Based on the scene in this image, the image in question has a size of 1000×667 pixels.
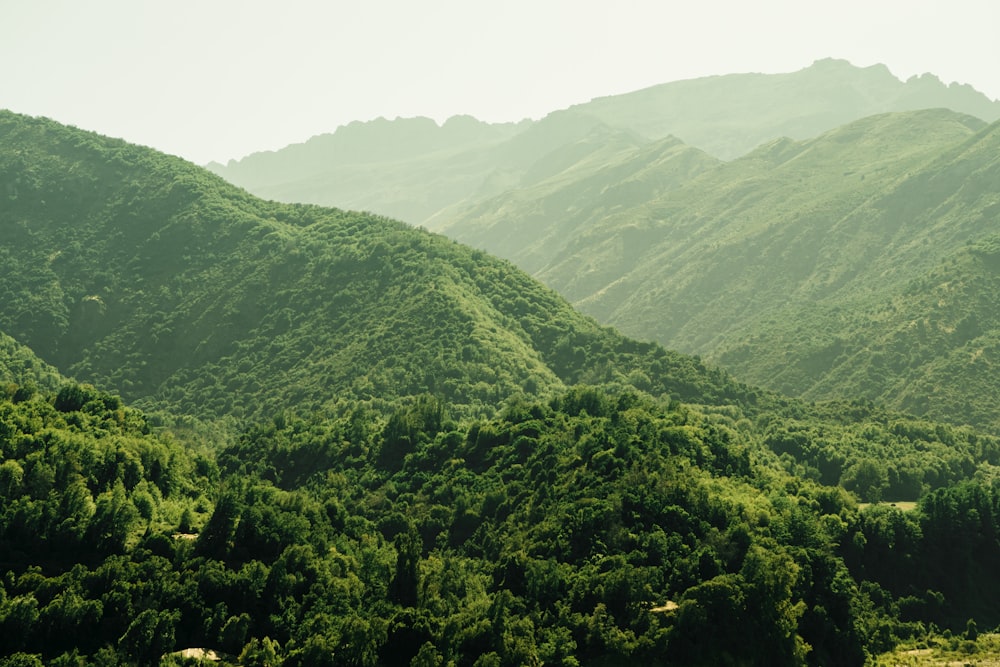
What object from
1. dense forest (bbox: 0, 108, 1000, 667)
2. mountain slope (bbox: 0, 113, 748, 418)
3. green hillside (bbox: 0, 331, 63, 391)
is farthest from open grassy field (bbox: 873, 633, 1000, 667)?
green hillside (bbox: 0, 331, 63, 391)

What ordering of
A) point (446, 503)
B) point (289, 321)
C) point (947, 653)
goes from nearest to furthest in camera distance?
point (947, 653) → point (446, 503) → point (289, 321)

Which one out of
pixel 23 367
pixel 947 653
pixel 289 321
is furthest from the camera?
pixel 289 321

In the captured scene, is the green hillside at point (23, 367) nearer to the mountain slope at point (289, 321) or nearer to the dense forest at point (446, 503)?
the dense forest at point (446, 503)

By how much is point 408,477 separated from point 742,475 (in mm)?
35191

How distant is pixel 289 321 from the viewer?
17350 cm

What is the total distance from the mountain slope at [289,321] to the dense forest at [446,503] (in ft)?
2.12

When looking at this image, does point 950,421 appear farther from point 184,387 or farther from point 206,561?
point 206,561

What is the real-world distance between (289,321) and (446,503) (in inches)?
2931

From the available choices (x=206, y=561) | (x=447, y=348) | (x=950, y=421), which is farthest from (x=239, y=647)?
(x=950, y=421)

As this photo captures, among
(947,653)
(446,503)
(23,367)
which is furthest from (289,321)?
(947,653)

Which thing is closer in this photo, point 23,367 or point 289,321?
point 23,367

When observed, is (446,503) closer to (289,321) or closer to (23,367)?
(289,321)

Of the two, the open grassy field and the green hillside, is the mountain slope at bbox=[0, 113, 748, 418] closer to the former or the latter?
the green hillside

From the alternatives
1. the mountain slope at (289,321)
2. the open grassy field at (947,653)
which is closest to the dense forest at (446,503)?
the mountain slope at (289,321)
